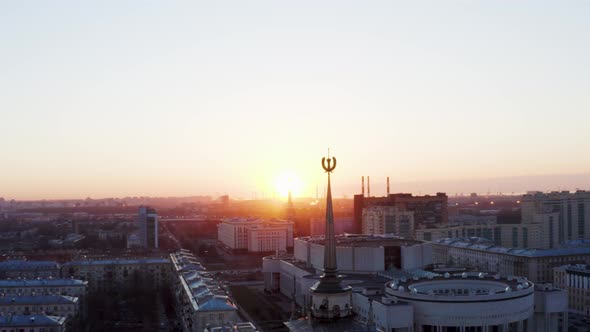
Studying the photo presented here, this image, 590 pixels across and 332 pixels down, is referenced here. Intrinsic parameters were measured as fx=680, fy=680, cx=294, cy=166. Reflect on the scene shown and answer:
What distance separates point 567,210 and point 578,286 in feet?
126

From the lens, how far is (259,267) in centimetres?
6688

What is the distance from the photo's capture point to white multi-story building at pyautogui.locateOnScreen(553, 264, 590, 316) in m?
41.5

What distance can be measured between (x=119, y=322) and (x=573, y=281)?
28.0 metres

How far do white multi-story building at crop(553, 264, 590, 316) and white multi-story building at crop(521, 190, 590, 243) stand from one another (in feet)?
109

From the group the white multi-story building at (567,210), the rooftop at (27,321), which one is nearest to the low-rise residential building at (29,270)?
the rooftop at (27,321)

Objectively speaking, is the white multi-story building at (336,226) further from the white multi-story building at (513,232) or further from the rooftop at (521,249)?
the rooftop at (521,249)

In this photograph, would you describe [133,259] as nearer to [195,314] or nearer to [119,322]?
[119,322]

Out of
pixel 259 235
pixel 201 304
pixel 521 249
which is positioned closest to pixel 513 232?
pixel 521 249

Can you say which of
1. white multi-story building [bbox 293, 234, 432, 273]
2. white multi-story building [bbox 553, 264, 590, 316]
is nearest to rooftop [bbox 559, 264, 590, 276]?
white multi-story building [bbox 553, 264, 590, 316]

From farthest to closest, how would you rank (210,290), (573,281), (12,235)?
(12,235), (573,281), (210,290)

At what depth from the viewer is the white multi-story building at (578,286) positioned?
41531 millimetres

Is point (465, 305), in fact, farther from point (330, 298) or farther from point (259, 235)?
point (259, 235)

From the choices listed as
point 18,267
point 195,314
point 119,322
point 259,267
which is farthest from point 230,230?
point 195,314

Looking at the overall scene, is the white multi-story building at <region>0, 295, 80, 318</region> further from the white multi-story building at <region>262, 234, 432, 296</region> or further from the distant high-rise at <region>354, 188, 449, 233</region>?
the distant high-rise at <region>354, 188, 449, 233</region>
